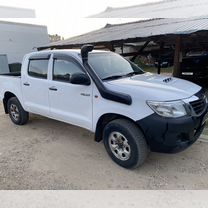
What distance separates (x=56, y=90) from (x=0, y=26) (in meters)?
16.5

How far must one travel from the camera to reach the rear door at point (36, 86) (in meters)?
4.96

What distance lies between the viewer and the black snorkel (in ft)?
11.5

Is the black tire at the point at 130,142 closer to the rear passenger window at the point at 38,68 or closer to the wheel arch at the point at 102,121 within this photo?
the wheel arch at the point at 102,121

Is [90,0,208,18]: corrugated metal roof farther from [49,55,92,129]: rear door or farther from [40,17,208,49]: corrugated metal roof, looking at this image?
[49,55,92,129]: rear door

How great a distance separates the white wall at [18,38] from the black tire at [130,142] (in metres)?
16.4

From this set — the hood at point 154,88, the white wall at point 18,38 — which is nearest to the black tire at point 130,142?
the hood at point 154,88

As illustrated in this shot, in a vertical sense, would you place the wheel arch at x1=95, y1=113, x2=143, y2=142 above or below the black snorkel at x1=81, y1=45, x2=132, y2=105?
below

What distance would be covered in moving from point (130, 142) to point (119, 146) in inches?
11.6

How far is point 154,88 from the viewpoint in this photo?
139 inches

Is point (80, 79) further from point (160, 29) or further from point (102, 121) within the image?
point (160, 29)

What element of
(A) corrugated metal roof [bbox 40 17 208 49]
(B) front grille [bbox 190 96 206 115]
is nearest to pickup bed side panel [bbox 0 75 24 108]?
(B) front grille [bbox 190 96 206 115]

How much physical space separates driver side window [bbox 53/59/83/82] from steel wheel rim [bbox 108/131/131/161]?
1.33 meters

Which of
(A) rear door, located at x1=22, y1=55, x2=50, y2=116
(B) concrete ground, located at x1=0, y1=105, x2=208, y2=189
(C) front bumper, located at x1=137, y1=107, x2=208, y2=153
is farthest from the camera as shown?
(A) rear door, located at x1=22, y1=55, x2=50, y2=116

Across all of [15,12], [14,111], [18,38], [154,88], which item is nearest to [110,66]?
[154,88]
